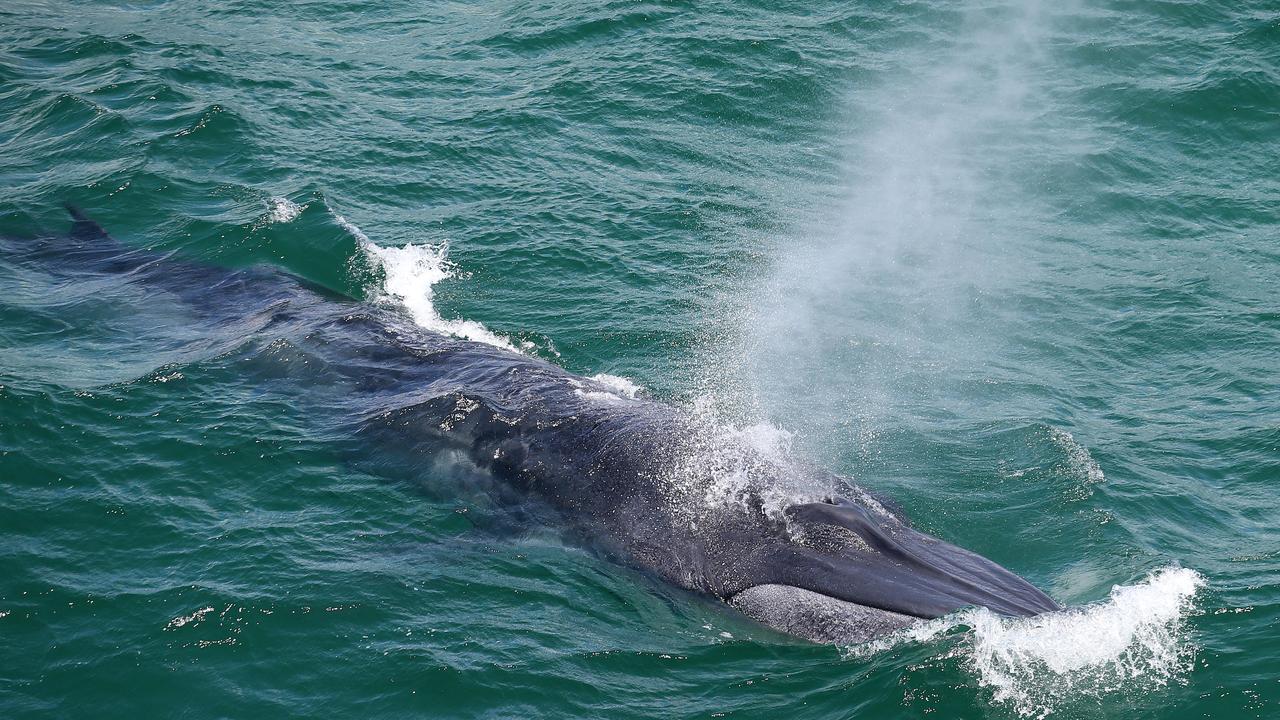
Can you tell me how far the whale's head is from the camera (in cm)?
1359

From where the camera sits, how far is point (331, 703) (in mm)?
13367

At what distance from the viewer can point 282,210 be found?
26547mm

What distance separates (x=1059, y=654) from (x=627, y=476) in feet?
19.4

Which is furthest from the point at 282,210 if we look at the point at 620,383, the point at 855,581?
the point at 855,581

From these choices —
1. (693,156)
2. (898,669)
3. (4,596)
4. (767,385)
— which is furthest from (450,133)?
(898,669)

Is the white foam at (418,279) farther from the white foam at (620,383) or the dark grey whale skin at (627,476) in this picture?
the white foam at (620,383)

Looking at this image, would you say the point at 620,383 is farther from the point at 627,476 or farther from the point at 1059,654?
the point at 1059,654

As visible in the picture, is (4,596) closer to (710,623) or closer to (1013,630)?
(710,623)

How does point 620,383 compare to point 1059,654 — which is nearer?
point 1059,654

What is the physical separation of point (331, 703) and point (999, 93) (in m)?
29.4

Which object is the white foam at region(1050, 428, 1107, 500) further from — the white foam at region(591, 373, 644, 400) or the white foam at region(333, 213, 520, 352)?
the white foam at region(333, 213, 520, 352)

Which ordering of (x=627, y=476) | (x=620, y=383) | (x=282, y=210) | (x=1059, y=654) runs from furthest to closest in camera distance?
(x=282, y=210)
(x=620, y=383)
(x=627, y=476)
(x=1059, y=654)

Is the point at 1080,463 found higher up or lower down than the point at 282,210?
lower down

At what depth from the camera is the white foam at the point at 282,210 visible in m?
26.1
